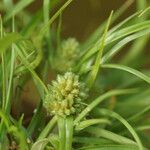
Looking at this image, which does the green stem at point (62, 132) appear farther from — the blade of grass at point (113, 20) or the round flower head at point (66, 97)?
the blade of grass at point (113, 20)

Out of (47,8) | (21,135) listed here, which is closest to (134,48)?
(47,8)

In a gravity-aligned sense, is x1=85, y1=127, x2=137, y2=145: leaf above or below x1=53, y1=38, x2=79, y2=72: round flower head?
below

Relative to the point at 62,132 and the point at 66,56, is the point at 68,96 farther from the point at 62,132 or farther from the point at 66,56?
the point at 66,56

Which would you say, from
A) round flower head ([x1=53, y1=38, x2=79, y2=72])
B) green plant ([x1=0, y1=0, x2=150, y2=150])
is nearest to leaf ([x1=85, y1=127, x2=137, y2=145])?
green plant ([x1=0, y1=0, x2=150, y2=150])

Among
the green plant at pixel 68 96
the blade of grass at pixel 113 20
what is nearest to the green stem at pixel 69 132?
the green plant at pixel 68 96

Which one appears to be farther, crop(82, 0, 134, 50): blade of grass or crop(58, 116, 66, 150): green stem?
crop(82, 0, 134, 50): blade of grass

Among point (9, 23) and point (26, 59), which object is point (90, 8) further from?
point (26, 59)

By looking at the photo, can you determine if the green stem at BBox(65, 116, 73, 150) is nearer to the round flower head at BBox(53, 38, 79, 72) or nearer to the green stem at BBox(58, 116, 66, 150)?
the green stem at BBox(58, 116, 66, 150)
